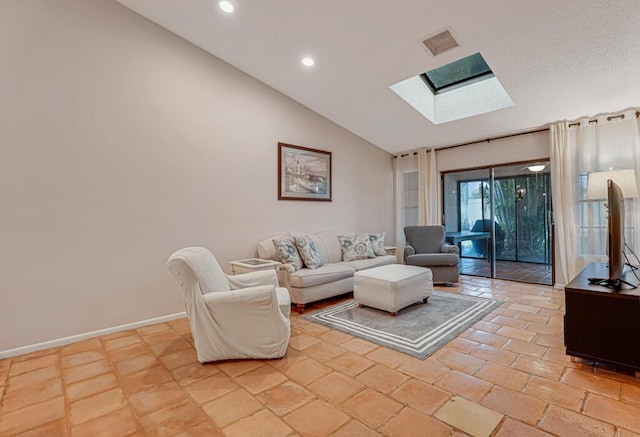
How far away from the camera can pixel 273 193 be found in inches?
168

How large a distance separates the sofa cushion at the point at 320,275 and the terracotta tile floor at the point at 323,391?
0.86 m

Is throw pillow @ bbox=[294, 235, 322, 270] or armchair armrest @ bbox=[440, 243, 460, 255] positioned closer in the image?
throw pillow @ bbox=[294, 235, 322, 270]

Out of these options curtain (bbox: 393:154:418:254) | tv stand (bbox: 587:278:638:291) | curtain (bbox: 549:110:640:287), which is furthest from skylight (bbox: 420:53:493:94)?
tv stand (bbox: 587:278:638:291)

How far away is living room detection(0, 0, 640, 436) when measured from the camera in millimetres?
2545

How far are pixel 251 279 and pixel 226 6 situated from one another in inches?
105

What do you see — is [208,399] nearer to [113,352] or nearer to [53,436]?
[53,436]

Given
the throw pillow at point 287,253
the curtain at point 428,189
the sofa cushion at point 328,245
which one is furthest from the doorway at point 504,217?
the throw pillow at point 287,253

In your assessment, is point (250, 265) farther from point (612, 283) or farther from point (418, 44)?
point (612, 283)

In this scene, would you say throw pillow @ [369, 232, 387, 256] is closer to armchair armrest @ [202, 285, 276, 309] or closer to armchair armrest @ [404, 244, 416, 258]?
armchair armrest @ [404, 244, 416, 258]

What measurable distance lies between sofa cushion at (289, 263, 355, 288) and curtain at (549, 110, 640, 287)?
3.08 metres

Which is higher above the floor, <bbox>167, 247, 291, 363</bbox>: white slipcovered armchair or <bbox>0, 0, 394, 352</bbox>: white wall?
<bbox>0, 0, 394, 352</bbox>: white wall

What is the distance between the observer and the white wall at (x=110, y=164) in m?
2.57

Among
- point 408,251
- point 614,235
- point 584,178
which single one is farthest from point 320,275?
point 584,178

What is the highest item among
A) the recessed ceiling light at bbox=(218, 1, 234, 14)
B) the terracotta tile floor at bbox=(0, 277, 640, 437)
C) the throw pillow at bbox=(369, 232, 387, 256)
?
the recessed ceiling light at bbox=(218, 1, 234, 14)
